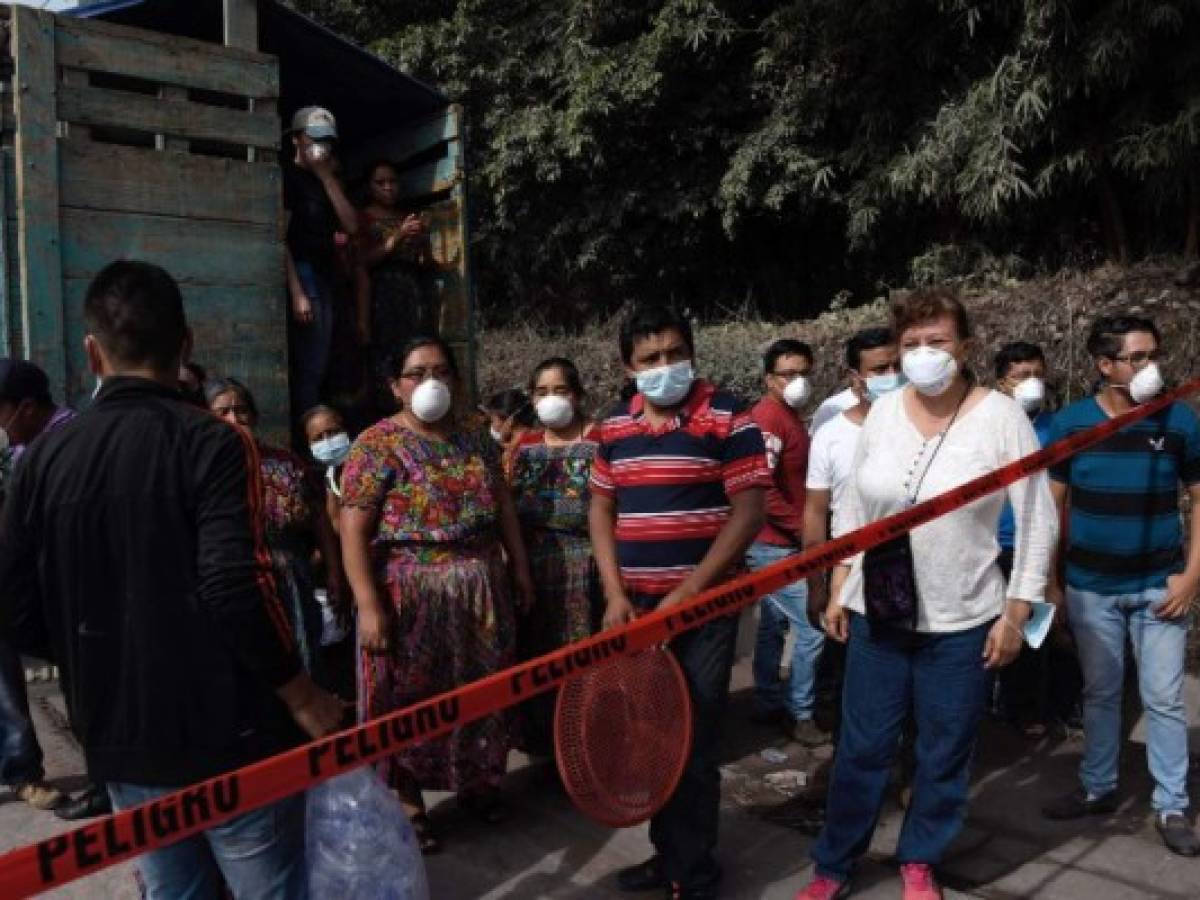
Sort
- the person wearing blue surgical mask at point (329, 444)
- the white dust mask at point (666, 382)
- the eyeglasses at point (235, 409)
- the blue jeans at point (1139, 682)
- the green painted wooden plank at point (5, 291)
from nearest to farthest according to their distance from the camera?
1. the white dust mask at point (666, 382)
2. the blue jeans at point (1139, 682)
3. the eyeglasses at point (235, 409)
4. the green painted wooden plank at point (5, 291)
5. the person wearing blue surgical mask at point (329, 444)

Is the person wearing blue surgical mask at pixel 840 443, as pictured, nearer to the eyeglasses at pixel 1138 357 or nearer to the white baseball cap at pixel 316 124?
the eyeglasses at pixel 1138 357

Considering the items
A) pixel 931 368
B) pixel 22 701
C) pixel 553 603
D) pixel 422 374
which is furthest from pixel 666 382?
pixel 22 701

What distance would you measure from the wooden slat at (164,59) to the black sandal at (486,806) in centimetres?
314

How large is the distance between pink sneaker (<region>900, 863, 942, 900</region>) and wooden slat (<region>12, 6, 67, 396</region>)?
11.8 feet

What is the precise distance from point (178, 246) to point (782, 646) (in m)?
3.28

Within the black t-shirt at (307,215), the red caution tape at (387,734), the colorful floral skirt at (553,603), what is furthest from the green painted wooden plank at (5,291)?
the red caution tape at (387,734)

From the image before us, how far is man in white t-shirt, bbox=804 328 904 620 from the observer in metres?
3.79

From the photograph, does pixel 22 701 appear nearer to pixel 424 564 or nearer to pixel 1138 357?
pixel 424 564

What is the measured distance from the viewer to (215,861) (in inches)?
90.1

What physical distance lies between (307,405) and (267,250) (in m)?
0.88

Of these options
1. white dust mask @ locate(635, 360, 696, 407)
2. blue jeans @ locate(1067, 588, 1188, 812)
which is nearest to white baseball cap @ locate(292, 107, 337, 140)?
white dust mask @ locate(635, 360, 696, 407)

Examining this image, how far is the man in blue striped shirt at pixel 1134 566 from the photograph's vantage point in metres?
3.64

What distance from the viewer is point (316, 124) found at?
202 inches

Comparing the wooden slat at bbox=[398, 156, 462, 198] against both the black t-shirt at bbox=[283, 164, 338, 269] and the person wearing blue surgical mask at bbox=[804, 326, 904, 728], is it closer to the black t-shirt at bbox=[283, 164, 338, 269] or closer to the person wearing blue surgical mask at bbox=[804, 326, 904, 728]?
the black t-shirt at bbox=[283, 164, 338, 269]
